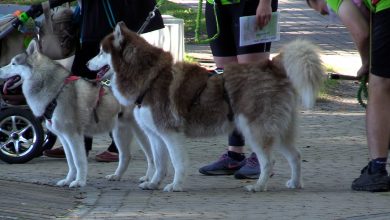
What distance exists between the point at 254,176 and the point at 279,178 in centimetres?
29

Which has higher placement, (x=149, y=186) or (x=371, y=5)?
(x=371, y=5)

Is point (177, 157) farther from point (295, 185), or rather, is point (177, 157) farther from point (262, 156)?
point (295, 185)

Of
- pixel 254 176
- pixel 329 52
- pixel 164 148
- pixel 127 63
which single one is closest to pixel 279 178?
pixel 254 176

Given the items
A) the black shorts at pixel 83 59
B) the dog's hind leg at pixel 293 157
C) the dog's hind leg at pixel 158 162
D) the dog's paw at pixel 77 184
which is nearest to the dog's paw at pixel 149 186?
the dog's hind leg at pixel 158 162

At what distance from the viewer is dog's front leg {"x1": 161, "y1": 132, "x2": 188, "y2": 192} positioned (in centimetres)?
711

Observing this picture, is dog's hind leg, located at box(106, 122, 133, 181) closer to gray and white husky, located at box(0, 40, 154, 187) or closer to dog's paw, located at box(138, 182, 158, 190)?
gray and white husky, located at box(0, 40, 154, 187)

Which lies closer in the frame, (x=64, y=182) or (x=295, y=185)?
(x=295, y=185)

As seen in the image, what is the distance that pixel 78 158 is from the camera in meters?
7.59

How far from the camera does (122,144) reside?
8109 mm

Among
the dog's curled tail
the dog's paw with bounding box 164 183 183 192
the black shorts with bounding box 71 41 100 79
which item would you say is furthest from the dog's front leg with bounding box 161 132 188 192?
the black shorts with bounding box 71 41 100 79

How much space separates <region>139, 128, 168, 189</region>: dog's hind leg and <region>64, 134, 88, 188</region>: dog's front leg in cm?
51

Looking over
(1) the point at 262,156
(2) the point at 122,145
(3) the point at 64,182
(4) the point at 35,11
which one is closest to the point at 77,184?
(3) the point at 64,182

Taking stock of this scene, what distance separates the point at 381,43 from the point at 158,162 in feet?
6.79

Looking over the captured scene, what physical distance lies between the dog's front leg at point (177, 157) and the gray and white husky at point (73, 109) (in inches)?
24.0
